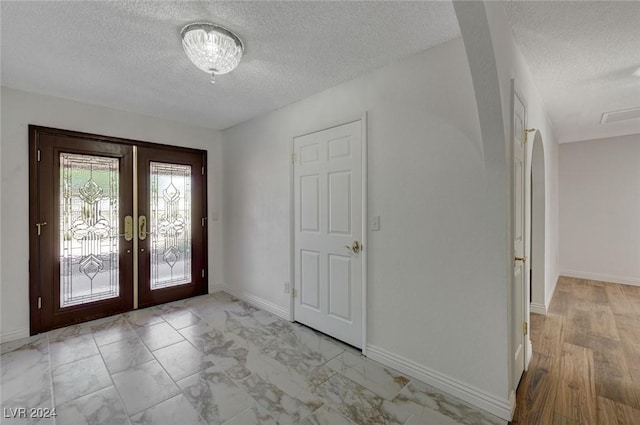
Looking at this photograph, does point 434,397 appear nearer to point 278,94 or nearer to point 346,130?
point 346,130

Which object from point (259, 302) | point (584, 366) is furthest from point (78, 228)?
point (584, 366)

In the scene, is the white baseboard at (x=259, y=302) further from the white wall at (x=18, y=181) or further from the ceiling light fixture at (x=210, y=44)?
the ceiling light fixture at (x=210, y=44)

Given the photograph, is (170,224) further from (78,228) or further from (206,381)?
(206,381)

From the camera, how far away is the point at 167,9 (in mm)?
1683

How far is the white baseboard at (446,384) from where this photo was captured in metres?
1.78

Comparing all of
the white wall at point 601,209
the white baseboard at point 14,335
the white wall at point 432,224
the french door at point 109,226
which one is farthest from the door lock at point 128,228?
the white wall at point 601,209

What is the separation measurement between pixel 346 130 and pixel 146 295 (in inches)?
129

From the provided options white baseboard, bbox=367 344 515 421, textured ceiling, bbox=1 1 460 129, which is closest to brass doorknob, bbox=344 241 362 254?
white baseboard, bbox=367 344 515 421

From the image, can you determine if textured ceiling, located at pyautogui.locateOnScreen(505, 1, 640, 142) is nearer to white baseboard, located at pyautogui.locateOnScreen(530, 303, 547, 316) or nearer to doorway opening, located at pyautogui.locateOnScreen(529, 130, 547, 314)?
doorway opening, located at pyautogui.locateOnScreen(529, 130, 547, 314)

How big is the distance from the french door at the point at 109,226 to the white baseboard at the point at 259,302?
447 mm

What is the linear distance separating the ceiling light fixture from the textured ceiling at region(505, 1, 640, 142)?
1.75 meters

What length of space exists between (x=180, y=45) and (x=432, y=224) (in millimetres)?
2296

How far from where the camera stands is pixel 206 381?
2115mm

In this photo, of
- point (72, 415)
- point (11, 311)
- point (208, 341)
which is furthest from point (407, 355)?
point (11, 311)
